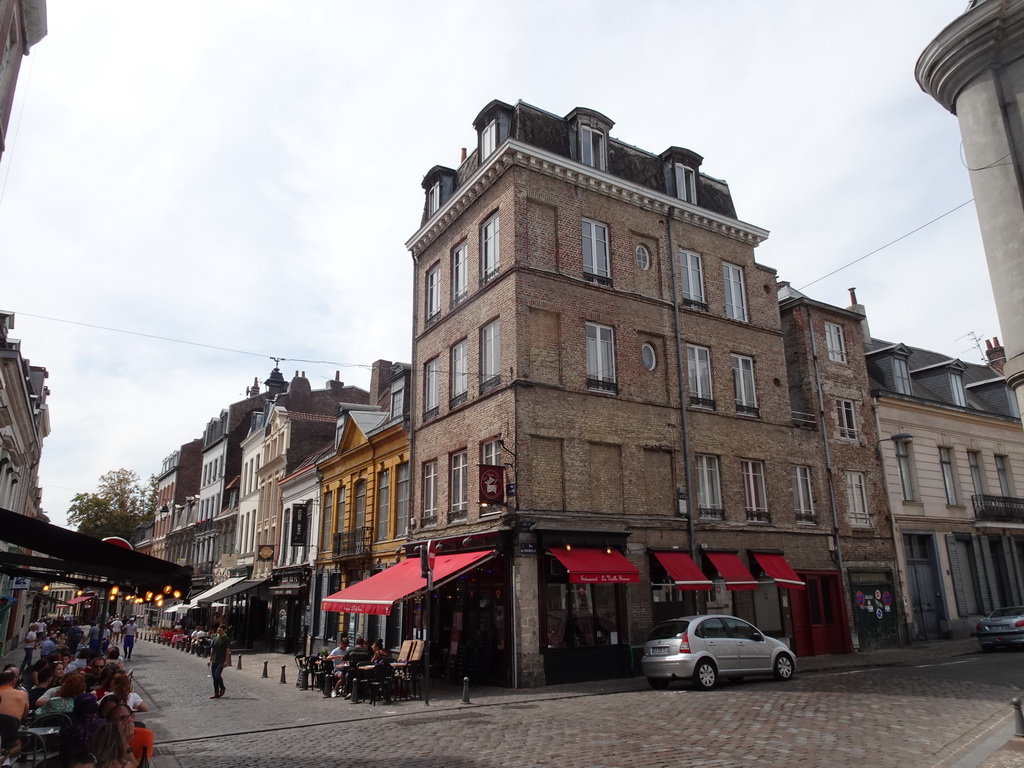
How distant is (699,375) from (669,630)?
27.7ft

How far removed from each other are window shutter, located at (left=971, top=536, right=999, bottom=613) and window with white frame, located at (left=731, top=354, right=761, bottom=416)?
38.9 feet

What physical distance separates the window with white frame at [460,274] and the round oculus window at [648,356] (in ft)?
17.5

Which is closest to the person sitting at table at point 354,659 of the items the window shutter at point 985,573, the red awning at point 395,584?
the red awning at point 395,584

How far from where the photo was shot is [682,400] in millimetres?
20734

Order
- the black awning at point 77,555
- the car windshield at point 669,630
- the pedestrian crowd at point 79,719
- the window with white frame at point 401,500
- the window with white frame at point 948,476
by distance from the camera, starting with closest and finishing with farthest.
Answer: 1. the pedestrian crowd at point 79,719
2. the black awning at point 77,555
3. the car windshield at point 669,630
4. the window with white frame at point 401,500
5. the window with white frame at point 948,476

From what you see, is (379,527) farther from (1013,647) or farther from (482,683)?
(1013,647)

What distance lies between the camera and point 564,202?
20.2 meters

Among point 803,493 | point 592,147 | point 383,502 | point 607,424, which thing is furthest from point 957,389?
point 383,502

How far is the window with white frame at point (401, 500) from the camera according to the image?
2355 cm

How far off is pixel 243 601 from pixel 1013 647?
3413cm

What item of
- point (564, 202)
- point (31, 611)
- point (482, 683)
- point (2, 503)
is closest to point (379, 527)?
point (482, 683)

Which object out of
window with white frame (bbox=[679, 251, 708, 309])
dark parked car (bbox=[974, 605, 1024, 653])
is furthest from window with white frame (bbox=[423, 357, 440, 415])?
dark parked car (bbox=[974, 605, 1024, 653])

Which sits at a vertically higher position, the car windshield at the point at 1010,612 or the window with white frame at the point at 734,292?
the window with white frame at the point at 734,292

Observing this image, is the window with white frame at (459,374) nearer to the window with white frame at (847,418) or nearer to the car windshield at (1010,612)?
the window with white frame at (847,418)
